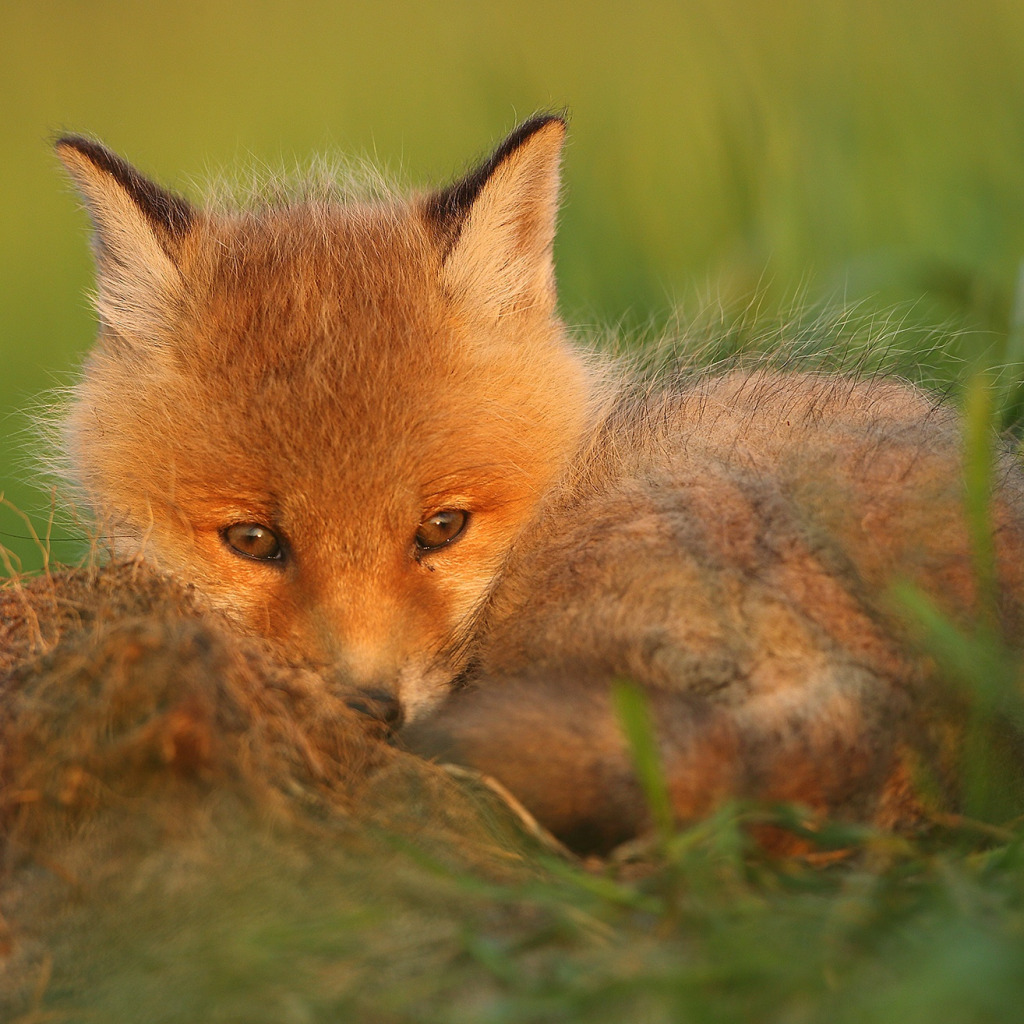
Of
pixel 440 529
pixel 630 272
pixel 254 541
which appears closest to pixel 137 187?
pixel 254 541

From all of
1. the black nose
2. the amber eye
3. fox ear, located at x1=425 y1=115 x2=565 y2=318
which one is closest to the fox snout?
the black nose

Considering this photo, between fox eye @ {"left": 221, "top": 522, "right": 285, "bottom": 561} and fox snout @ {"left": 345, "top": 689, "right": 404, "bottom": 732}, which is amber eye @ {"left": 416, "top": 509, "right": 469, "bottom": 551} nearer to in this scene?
fox eye @ {"left": 221, "top": 522, "right": 285, "bottom": 561}

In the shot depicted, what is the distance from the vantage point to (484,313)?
324 cm

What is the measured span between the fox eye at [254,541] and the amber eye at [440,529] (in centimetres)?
35

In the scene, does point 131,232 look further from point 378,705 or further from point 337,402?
point 378,705

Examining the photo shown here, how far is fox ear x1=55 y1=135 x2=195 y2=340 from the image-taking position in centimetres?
308

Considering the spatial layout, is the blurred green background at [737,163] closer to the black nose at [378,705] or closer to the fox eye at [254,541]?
the fox eye at [254,541]

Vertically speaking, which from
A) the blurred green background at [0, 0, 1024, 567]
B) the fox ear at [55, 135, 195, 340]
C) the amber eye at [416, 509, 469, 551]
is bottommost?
the amber eye at [416, 509, 469, 551]

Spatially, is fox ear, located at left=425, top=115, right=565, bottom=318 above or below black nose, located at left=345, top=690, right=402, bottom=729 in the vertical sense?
above

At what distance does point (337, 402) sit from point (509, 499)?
0.52 meters

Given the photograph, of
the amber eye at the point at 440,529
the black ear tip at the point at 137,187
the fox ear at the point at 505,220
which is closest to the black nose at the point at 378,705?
the amber eye at the point at 440,529

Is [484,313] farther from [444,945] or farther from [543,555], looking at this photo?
[444,945]

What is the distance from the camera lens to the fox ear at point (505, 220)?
315cm

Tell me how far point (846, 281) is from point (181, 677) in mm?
3064
